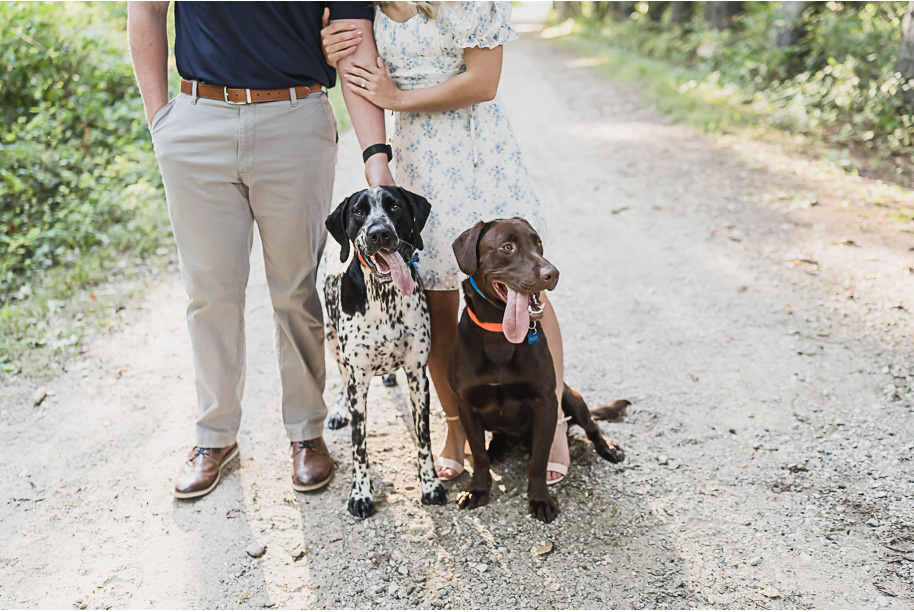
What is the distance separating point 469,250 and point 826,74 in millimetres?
8233

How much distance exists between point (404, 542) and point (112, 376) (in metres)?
2.63

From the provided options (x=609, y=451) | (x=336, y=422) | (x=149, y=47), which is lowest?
(x=336, y=422)

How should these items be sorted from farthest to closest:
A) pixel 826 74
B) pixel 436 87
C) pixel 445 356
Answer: pixel 826 74 → pixel 445 356 → pixel 436 87

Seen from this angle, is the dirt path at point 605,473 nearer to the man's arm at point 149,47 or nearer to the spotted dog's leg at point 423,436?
the spotted dog's leg at point 423,436

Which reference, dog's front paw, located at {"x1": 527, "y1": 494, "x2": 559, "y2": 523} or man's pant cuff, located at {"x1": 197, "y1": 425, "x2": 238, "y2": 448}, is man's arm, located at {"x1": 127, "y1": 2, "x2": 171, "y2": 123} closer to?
man's pant cuff, located at {"x1": 197, "y1": 425, "x2": 238, "y2": 448}

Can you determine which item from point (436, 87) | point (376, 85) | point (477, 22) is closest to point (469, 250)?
point (436, 87)

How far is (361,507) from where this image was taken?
3314mm

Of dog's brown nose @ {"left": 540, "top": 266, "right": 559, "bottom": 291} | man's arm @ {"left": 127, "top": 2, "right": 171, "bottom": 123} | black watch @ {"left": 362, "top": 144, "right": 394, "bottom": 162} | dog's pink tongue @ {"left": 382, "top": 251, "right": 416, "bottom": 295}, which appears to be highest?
man's arm @ {"left": 127, "top": 2, "right": 171, "bottom": 123}

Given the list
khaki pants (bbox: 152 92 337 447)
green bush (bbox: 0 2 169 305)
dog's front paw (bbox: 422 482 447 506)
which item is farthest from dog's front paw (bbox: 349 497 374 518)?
green bush (bbox: 0 2 169 305)

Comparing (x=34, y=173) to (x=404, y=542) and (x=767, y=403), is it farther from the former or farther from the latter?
(x=767, y=403)

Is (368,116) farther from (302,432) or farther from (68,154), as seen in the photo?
(68,154)

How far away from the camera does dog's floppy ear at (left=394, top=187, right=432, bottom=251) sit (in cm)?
307

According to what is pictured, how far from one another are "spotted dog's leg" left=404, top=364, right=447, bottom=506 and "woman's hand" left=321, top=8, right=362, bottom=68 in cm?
142

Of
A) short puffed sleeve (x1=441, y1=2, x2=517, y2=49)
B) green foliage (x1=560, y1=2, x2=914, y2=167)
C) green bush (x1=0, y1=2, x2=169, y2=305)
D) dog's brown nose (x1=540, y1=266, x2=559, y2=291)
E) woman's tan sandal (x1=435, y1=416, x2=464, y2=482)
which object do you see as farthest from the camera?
green foliage (x1=560, y1=2, x2=914, y2=167)
